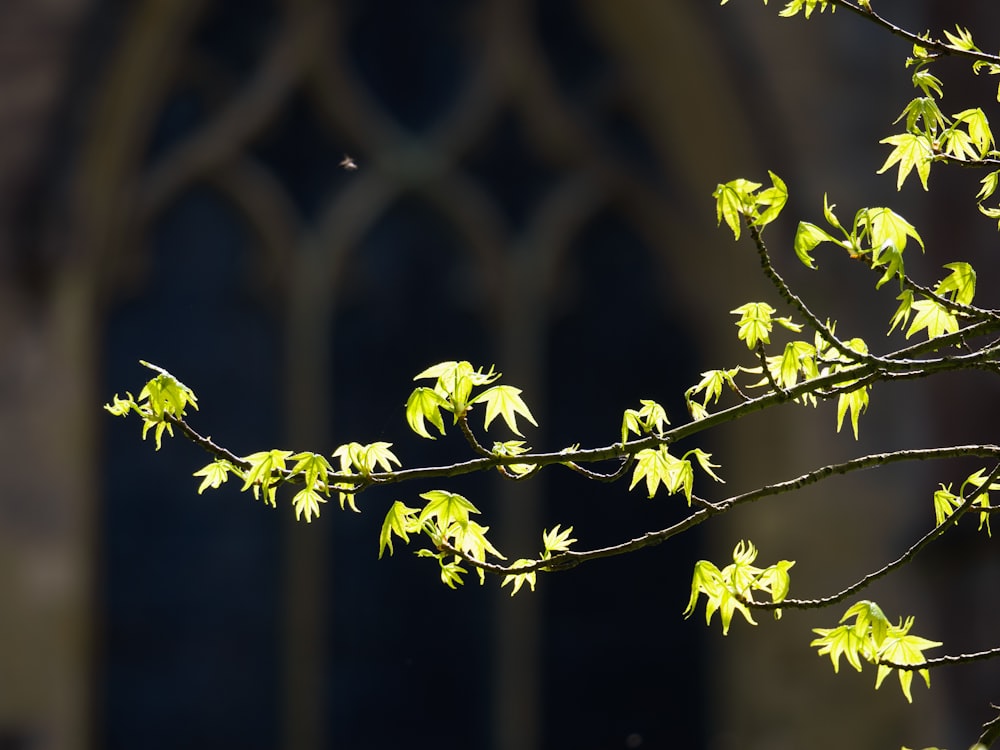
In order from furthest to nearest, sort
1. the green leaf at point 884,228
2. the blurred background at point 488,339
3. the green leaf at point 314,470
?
the blurred background at point 488,339 → the green leaf at point 314,470 → the green leaf at point 884,228

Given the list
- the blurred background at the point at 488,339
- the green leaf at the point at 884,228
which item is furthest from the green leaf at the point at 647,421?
the blurred background at the point at 488,339

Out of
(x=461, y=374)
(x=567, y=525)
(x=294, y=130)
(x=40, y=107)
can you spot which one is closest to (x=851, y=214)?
(x=567, y=525)

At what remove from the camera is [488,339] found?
388cm

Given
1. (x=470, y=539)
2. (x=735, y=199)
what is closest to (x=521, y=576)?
(x=470, y=539)

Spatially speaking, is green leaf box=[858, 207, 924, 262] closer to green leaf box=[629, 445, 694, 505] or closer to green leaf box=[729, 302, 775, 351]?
green leaf box=[729, 302, 775, 351]

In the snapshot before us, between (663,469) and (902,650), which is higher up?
(663,469)

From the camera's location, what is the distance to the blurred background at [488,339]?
3.72 metres

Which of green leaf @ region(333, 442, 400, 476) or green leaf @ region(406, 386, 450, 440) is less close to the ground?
green leaf @ region(406, 386, 450, 440)

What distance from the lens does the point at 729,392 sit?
4055 mm

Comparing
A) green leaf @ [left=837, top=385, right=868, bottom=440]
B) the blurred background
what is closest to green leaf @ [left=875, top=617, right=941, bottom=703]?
green leaf @ [left=837, top=385, right=868, bottom=440]

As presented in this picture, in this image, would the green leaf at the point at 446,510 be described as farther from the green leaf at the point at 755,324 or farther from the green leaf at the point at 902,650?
the green leaf at the point at 902,650

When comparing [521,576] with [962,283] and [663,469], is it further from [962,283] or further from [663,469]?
[962,283]

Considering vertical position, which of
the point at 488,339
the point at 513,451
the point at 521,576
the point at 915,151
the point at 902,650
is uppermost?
the point at 488,339

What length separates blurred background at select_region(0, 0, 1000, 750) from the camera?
3721mm
